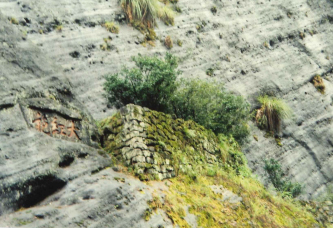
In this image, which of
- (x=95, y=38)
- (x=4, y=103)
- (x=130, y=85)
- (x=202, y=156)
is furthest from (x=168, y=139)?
(x=95, y=38)

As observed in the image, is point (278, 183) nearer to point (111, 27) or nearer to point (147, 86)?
point (147, 86)

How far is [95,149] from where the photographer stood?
697 cm

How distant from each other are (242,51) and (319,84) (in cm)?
389

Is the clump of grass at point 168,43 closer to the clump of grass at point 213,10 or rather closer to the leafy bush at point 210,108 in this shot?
the leafy bush at point 210,108

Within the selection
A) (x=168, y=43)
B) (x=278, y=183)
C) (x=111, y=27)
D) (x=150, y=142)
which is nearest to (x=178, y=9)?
(x=168, y=43)

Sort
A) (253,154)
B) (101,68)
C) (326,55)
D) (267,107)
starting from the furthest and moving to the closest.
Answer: (326,55)
(267,107)
(253,154)
(101,68)

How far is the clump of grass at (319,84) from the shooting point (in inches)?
676

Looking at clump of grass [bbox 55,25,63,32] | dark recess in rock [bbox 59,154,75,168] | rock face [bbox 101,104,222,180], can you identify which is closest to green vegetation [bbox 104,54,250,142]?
rock face [bbox 101,104,222,180]

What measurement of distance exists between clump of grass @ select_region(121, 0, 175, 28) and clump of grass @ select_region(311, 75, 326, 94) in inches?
276

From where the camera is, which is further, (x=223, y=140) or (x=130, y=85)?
(x=223, y=140)

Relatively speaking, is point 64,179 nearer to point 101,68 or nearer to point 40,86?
point 40,86

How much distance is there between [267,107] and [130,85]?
738cm

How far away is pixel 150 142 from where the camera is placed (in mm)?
7707

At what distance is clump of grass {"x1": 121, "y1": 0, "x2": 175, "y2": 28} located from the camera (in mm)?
14203
